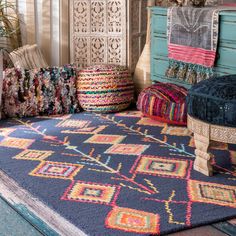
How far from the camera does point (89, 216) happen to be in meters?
2.36

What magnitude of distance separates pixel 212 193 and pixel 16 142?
4.55ft

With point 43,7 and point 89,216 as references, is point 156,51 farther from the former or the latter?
point 89,216

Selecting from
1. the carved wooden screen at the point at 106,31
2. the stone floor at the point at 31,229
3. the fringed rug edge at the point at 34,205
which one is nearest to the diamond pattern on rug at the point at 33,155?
the fringed rug edge at the point at 34,205

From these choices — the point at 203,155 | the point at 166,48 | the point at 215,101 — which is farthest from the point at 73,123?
the point at 215,101

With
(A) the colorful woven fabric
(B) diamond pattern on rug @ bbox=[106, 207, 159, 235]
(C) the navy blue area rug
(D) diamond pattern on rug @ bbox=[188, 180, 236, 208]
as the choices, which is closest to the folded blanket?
(A) the colorful woven fabric

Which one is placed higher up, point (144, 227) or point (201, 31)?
point (201, 31)

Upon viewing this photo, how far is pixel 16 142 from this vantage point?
11.4 feet

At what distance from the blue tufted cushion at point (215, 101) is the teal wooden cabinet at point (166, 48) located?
2.12ft

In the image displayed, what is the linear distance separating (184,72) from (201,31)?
0.37m

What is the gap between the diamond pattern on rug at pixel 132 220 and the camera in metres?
2.24

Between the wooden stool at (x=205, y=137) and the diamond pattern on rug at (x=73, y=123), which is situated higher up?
the wooden stool at (x=205, y=137)

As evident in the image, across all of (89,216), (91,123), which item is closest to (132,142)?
(91,123)

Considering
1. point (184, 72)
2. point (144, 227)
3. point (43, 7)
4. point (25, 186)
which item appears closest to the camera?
point (144, 227)

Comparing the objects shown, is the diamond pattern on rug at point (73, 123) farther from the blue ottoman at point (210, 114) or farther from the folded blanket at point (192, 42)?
the blue ottoman at point (210, 114)
